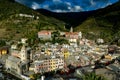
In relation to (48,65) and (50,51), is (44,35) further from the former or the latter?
(48,65)

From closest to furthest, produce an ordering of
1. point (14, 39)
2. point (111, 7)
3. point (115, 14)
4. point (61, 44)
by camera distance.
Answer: point (61, 44) → point (14, 39) → point (115, 14) → point (111, 7)

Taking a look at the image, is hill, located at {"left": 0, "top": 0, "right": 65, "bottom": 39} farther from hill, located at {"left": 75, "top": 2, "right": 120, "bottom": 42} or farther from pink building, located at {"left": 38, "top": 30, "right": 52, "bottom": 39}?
hill, located at {"left": 75, "top": 2, "right": 120, "bottom": 42}

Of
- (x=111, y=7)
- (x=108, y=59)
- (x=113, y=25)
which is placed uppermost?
(x=111, y=7)

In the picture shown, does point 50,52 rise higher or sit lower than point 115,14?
lower

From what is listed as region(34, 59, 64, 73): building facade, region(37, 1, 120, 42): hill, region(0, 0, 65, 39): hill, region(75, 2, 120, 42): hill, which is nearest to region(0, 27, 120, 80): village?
region(34, 59, 64, 73): building facade

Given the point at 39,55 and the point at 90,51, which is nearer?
the point at 39,55

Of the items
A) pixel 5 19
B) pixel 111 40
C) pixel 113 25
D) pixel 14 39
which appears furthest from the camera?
pixel 113 25

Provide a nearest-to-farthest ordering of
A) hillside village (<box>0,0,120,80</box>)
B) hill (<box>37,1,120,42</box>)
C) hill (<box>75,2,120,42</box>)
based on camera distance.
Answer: hillside village (<box>0,0,120,80</box>) → hill (<box>75,2,120,42</box>) → hill (<box>37,1,120,42</box>)

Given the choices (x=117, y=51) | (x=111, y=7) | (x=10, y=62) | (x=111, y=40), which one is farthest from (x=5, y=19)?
(x=111, y=7)

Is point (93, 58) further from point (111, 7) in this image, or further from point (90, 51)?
point (111, 7)
